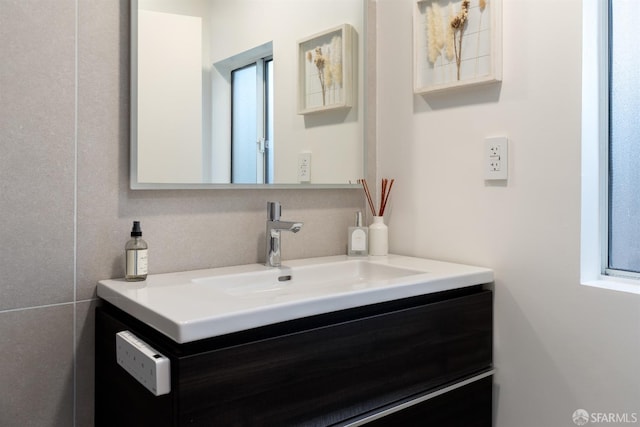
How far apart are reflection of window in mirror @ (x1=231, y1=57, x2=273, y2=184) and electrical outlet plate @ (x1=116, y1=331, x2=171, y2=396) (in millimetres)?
535

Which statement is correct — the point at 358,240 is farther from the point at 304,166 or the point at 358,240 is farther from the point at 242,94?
the point at 242,94

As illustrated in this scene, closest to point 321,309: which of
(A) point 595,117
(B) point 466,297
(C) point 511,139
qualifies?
(B) point 466,297

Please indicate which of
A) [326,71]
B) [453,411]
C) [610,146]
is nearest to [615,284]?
[610,146]

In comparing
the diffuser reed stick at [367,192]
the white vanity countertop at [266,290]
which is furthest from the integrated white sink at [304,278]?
the diffuser reed stick at [367,192]

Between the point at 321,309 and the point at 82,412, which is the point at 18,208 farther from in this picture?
the point at 321,309

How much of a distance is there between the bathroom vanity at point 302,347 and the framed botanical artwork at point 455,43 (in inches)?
20.3

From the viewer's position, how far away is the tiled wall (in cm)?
100

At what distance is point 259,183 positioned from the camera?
4.39 feet

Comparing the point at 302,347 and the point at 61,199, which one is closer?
the point at 302,347

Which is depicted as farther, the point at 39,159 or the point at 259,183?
the point at 259,183

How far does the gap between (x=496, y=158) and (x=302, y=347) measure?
73 cm

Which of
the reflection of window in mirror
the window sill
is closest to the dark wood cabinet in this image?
the window sill

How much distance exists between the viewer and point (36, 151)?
1.02 metres

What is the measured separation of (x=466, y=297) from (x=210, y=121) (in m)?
0.78
